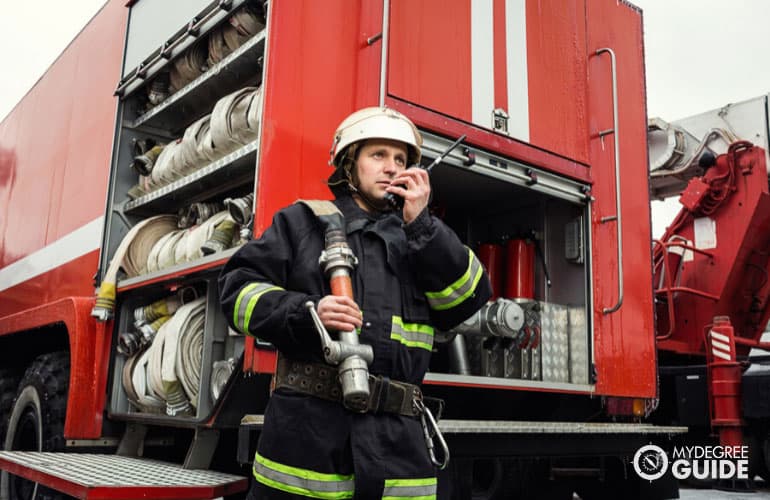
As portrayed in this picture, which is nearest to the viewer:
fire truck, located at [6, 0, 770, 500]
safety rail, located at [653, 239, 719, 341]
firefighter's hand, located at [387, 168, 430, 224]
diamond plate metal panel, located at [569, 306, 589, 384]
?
firefighter's hand, located at [387, 168, 430, 224]

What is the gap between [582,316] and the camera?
13.3 ft

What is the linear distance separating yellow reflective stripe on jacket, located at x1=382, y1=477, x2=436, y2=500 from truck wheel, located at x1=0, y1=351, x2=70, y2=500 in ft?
8.45

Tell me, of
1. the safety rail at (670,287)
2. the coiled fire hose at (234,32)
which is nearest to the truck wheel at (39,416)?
the coiled fire hose at (234,32)

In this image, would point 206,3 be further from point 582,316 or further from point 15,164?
point 15,164

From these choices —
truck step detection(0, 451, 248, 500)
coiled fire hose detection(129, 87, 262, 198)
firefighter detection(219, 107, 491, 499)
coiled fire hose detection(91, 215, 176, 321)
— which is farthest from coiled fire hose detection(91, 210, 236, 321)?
firefighter detection(219, 107, 491, 499)

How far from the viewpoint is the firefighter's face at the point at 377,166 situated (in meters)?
2.24

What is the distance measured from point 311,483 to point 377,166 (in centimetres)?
95

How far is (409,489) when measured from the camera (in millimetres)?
1917

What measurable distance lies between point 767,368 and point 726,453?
756mm

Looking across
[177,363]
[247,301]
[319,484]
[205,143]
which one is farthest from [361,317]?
[205,143]

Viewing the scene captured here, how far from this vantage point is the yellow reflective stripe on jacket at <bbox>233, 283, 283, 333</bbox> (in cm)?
196

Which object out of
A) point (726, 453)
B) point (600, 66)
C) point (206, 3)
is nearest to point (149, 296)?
point (206, 3)

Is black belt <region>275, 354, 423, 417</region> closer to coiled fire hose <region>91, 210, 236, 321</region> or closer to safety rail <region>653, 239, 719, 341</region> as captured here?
coiled fire hose <region>91, 210, 236, 321</region>

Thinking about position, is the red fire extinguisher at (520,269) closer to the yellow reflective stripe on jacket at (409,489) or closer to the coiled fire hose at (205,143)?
the coiled fire hose at (205,143)
